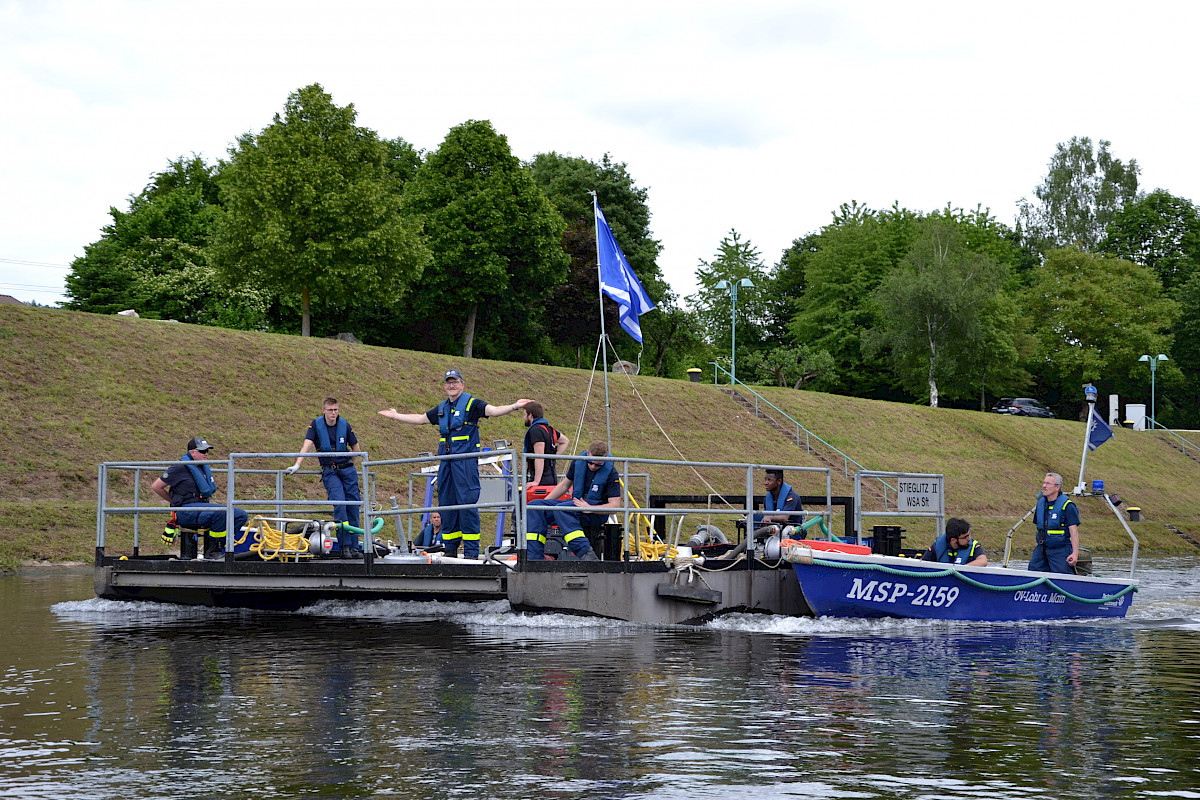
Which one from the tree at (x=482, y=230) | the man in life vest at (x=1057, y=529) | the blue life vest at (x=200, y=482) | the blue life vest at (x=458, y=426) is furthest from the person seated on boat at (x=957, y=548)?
the tree at (x=482, y=230)

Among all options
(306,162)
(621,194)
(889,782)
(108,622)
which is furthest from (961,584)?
(621,194)

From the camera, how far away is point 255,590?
1423 cm

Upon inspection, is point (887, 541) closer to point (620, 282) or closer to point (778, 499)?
point (778, 499)

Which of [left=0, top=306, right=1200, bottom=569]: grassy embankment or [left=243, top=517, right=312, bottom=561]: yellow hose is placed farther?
[left=0, top=306, right=1200, bottom=569]: grassy embankment

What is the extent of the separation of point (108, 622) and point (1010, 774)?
11.0 m

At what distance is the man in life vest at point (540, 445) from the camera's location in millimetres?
14008

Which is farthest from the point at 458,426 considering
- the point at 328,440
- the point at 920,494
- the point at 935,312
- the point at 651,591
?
the point at 935,312

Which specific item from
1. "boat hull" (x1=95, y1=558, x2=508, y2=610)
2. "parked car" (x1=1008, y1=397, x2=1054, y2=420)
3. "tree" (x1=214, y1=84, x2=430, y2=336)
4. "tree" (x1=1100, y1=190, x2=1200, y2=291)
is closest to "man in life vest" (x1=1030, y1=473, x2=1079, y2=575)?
"boat hull" (x1=95, y1=558, x2=508, y2=610)

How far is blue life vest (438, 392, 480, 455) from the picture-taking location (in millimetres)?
14383

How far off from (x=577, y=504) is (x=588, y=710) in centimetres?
506

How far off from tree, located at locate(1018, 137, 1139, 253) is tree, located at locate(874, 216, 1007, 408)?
23.0 meters

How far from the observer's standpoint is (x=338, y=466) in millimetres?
15516

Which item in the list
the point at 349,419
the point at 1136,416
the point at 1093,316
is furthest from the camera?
the point at 1093,316

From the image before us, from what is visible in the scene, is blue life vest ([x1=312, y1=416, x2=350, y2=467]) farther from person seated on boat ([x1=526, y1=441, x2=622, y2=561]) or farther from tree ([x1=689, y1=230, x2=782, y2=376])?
tree ([x1=689, y1=230, x2=782, y2=376])
